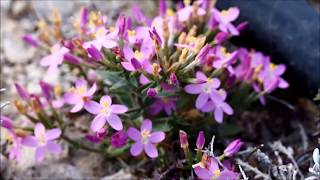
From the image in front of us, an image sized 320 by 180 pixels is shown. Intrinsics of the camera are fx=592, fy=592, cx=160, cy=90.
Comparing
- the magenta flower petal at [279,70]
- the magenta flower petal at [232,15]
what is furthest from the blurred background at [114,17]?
the magenta flower petal at [232,15]

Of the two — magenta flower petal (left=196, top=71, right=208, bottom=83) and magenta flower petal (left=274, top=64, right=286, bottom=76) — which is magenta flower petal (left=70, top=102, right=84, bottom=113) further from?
magenta flower petal (left=274, top=64, right=286, bottom=76)

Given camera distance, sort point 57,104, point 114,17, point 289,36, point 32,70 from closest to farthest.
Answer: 1. point 57,104
2. point 289,36
3. point 32,70
4. point 114,17

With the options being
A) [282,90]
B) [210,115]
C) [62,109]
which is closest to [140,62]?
[210,115]

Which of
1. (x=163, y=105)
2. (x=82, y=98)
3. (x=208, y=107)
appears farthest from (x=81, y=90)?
(x=208, y=107)

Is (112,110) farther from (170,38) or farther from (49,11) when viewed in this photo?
(49,11)

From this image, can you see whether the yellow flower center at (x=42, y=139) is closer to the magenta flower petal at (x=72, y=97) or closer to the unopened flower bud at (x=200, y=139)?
the magenta flower petal at (x=72, y=97)

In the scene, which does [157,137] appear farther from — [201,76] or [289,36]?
[289,36]

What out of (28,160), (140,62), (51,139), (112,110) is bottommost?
(28,160)
